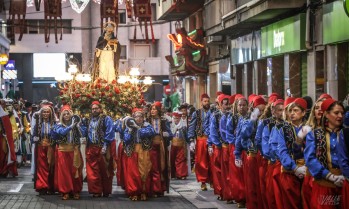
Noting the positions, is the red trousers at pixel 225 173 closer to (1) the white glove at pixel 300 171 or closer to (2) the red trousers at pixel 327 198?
(1) the white glove at pixel 300 171

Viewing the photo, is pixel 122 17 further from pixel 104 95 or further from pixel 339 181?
pixel 339 181

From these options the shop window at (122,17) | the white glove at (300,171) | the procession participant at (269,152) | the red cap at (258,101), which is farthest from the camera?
the shop window at (122,17)

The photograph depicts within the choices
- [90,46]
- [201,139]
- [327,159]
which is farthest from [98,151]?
[90,46]

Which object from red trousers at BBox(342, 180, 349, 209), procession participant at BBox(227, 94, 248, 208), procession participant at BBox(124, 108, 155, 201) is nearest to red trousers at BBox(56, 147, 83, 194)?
procession participant at BBox(124, 108, 155, 201)

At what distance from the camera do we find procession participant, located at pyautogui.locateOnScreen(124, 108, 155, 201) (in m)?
19.1

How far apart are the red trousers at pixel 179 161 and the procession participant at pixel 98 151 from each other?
5.33 metres

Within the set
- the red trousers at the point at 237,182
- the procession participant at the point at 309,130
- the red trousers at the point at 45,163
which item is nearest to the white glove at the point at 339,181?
the procession participant at the point at 309,130

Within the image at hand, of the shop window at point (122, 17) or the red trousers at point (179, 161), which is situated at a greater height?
the shop window at point (122, 17)

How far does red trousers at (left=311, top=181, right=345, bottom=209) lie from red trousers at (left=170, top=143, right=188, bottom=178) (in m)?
13.8

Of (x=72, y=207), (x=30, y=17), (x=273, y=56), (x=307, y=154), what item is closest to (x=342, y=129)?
(x=307, y=154)

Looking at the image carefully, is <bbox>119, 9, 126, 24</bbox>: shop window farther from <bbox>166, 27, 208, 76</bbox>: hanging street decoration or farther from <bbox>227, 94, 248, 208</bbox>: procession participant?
<bbox>227, 94, 248, 208</bbox>: procession participant

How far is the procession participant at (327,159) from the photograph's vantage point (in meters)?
11.1

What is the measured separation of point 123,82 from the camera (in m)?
26.3

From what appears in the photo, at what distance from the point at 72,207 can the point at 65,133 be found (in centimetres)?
205
